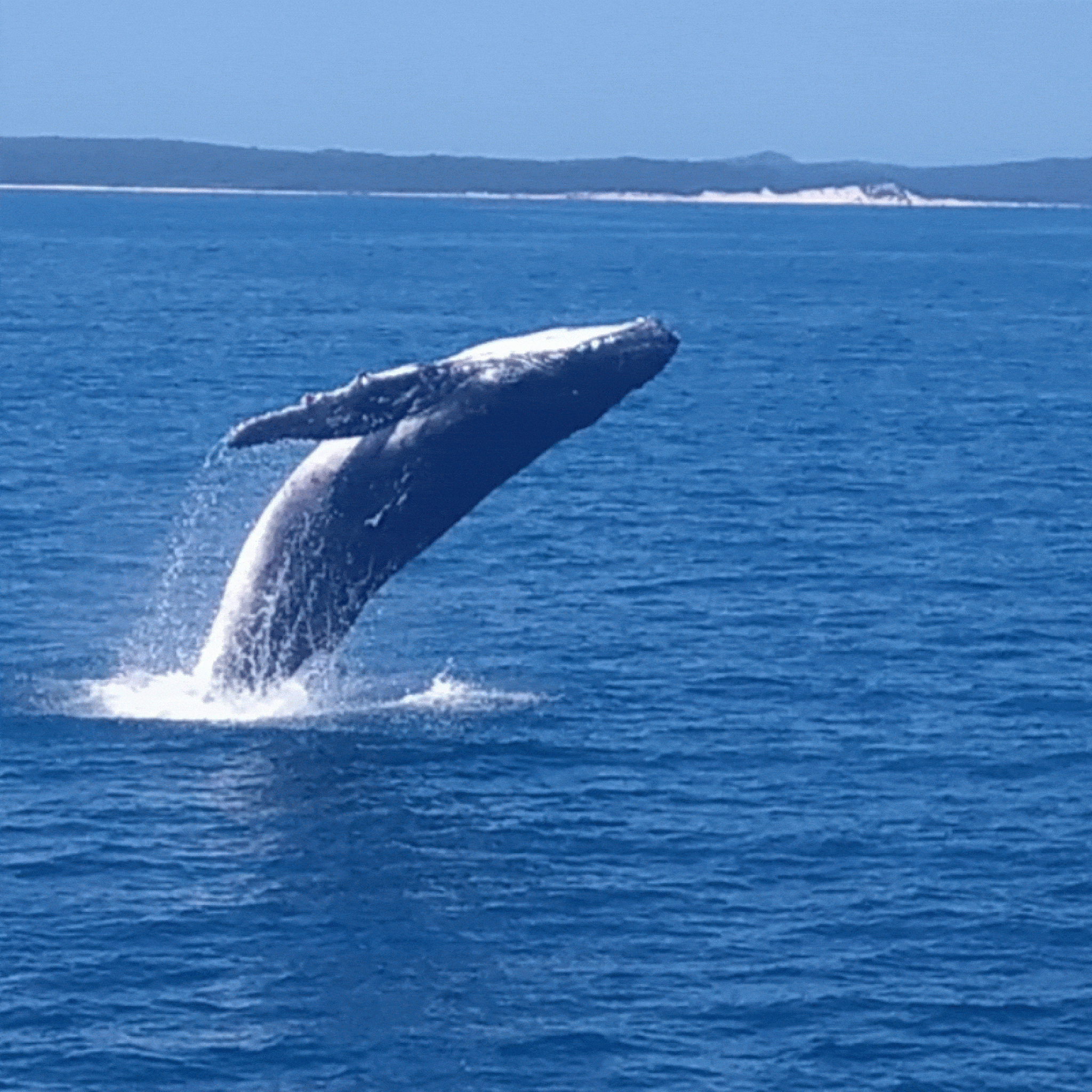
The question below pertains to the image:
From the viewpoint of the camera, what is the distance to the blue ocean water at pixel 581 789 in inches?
893

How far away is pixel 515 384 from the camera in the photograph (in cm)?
2698

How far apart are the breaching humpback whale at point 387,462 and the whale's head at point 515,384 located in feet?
0.06

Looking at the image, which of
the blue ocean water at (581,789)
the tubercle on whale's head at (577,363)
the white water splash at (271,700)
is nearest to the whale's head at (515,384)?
the tubercle on whale's head at (577,363)

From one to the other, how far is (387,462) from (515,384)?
2.05 m

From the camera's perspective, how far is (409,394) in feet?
86.4

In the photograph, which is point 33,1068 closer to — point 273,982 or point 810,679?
point 273,982

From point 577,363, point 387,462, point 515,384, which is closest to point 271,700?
point 387,462

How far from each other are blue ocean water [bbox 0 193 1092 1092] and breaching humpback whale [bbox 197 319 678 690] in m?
1.47

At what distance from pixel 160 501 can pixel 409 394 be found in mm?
22306

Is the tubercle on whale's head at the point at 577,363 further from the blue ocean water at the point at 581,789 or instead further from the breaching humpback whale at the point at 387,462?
the blue ocean water at the point at 581,789

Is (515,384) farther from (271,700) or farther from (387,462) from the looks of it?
(271,700)

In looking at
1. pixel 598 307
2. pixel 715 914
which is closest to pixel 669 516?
pixel 715 914

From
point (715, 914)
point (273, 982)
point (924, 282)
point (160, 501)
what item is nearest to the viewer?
point (273, 982)

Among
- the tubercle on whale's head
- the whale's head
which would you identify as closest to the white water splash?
the whale's head
